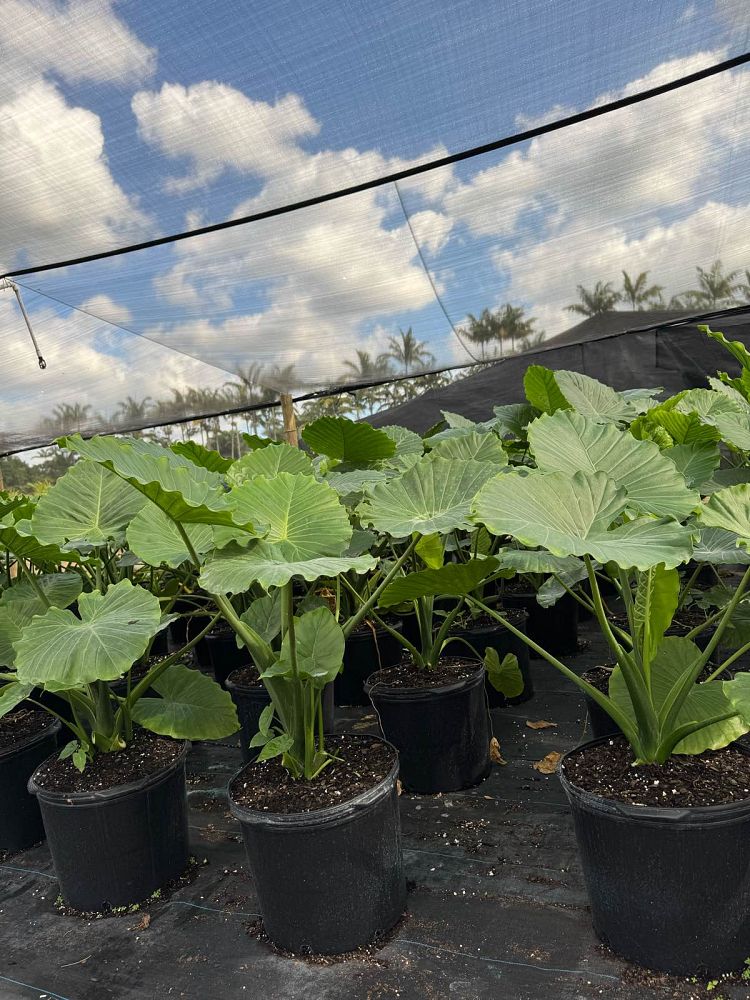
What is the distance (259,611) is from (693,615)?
4.31ft

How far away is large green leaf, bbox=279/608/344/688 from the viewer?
1267 mm

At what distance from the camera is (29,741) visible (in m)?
1.82

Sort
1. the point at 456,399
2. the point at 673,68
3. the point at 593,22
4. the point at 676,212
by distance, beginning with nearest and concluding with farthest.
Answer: the point at 593,22, the point at 673,68, the point at 676,212, the point at 456,399

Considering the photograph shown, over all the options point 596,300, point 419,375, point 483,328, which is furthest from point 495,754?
point 419,375

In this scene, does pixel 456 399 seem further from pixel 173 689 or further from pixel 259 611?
pixel 173 689

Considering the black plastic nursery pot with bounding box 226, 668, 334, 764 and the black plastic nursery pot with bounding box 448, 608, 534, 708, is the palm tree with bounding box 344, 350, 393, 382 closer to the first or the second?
the black plastic nursery pot with bounding box 448, 608, 534, 708

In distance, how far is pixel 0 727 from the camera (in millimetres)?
1949

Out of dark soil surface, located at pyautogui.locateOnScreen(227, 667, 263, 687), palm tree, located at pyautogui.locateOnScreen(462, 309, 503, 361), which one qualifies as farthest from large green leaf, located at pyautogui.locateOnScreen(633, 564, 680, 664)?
palm tree, located at pyautogui.locateOnScreen(462, 309, 503, 361)

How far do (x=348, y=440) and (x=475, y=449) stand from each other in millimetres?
406

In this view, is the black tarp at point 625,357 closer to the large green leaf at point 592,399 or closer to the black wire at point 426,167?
the black wire at point 426,167

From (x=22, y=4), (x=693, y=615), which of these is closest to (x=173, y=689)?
(x=693, y=615)

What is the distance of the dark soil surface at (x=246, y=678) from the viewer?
6.86 feet

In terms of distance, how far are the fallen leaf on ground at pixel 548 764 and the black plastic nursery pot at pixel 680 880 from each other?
0.75 metres

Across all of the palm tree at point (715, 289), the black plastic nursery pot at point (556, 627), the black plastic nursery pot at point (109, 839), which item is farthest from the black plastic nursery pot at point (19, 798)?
the palm tree at point (715, 289)
